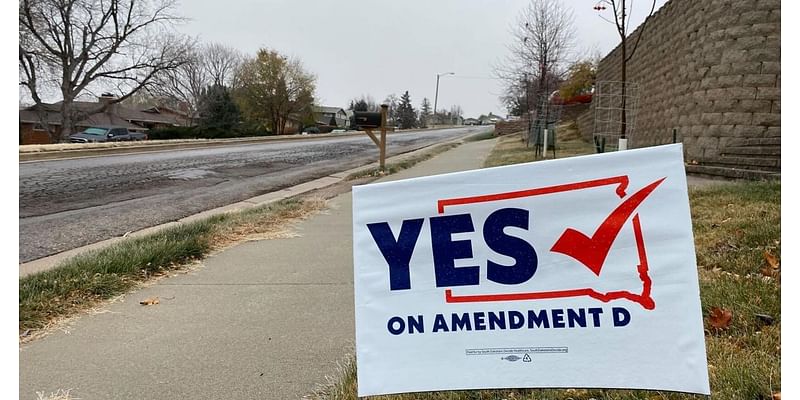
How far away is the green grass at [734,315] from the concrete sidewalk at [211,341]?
0.40m

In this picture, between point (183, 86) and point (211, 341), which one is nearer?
point (211, 341)

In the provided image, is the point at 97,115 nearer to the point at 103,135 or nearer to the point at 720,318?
the point at 103,135

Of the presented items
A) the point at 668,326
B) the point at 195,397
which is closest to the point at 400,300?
the point at 668,326

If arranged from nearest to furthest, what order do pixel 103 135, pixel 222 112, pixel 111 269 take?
pixel 111 269 → pixel 103 135 → pixel 222 112

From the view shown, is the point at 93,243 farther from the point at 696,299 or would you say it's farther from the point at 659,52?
the point at 659,52

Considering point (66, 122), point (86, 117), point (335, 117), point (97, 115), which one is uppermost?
point (335, 117)

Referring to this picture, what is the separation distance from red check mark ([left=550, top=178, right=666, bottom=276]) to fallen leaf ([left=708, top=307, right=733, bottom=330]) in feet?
5.02

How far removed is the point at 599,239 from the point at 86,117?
52.7 metres

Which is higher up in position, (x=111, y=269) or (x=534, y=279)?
(x=534, y=279)

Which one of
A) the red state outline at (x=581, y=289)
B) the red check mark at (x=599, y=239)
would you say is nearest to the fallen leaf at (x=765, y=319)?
the red state outline at (x=581, y=289)

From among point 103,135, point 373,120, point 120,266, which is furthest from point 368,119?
point 103,135

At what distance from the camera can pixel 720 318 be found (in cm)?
300

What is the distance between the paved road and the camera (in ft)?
21.5

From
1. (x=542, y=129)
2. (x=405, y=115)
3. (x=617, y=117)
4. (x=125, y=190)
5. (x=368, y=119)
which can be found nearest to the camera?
(x=125, y=190)
